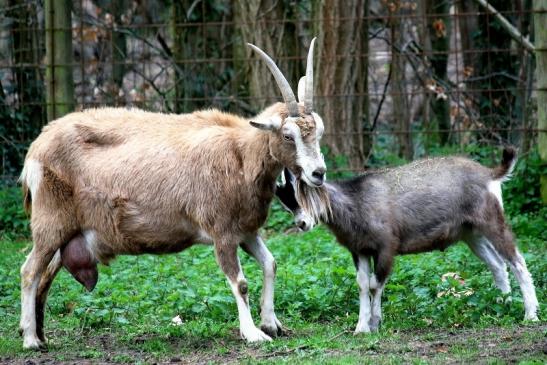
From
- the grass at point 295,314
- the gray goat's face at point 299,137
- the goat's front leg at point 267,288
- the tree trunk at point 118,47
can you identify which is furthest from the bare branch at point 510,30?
the goat's front leg at point 267,288

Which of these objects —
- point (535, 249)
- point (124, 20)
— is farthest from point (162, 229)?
point (124, 20)

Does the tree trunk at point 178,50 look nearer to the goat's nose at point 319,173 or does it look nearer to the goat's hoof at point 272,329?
the goat's hoof at point 272,329

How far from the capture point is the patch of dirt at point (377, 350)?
20.3 ft

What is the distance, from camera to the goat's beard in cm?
749

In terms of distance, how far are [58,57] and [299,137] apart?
6087 mm

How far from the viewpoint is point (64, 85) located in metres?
12.4

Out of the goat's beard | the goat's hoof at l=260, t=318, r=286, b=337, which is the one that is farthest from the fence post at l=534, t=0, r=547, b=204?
the goat's hoof at l=260, t=318, r=286, b=337

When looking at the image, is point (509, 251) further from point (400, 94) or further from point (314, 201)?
point (400, 94)

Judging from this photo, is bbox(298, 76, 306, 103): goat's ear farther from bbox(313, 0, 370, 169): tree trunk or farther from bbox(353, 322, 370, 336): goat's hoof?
bbox(313, 0, 370, 169): tree trunk

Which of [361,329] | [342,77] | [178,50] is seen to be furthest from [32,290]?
[178,50]

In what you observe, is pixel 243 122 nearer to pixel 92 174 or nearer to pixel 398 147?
pixel 92 174

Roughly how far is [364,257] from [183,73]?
654 centimetres

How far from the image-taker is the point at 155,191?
7531mm

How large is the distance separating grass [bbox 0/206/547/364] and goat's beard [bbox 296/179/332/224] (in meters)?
0.85
